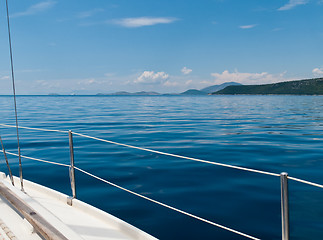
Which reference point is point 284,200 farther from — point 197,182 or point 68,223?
point 197,182

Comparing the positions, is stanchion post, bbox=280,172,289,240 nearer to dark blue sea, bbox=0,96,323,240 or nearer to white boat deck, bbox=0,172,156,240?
white boat deck, bbox=0,172,156,240

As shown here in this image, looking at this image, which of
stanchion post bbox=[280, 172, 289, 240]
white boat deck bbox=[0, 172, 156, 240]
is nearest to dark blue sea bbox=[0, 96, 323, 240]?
white boat deck bbox=[0, 172, 156, 240]

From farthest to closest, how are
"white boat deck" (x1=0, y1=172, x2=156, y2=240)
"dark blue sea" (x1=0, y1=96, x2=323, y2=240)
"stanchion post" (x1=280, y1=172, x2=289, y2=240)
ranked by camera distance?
"dark blue sea" (x1=0, y1=96, x2=323, y2=240)
"white boat deck" (x1=0, y1=172, x2=156, y2=240)
"stanchion post" (x1=280, y1=172, x2=289, y2=240)

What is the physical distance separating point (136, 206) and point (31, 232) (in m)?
2.58

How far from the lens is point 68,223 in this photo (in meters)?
3.40

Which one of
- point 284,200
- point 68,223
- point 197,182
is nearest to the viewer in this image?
point 284,200

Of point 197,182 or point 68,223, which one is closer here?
point 68,223

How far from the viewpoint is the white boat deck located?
2.98m

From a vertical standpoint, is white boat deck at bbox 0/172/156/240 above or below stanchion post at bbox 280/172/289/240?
below

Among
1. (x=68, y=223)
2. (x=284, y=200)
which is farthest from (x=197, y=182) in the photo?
(x=284, y=200)

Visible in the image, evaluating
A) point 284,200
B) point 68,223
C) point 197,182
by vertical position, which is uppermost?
point 284,200

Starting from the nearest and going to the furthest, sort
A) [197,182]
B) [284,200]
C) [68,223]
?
[284,200] < [68,223] < [197,182]

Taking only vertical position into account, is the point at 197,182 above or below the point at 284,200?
below

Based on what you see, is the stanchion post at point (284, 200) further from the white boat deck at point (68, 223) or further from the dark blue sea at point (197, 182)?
the dark blue sea at point (197, 182)
